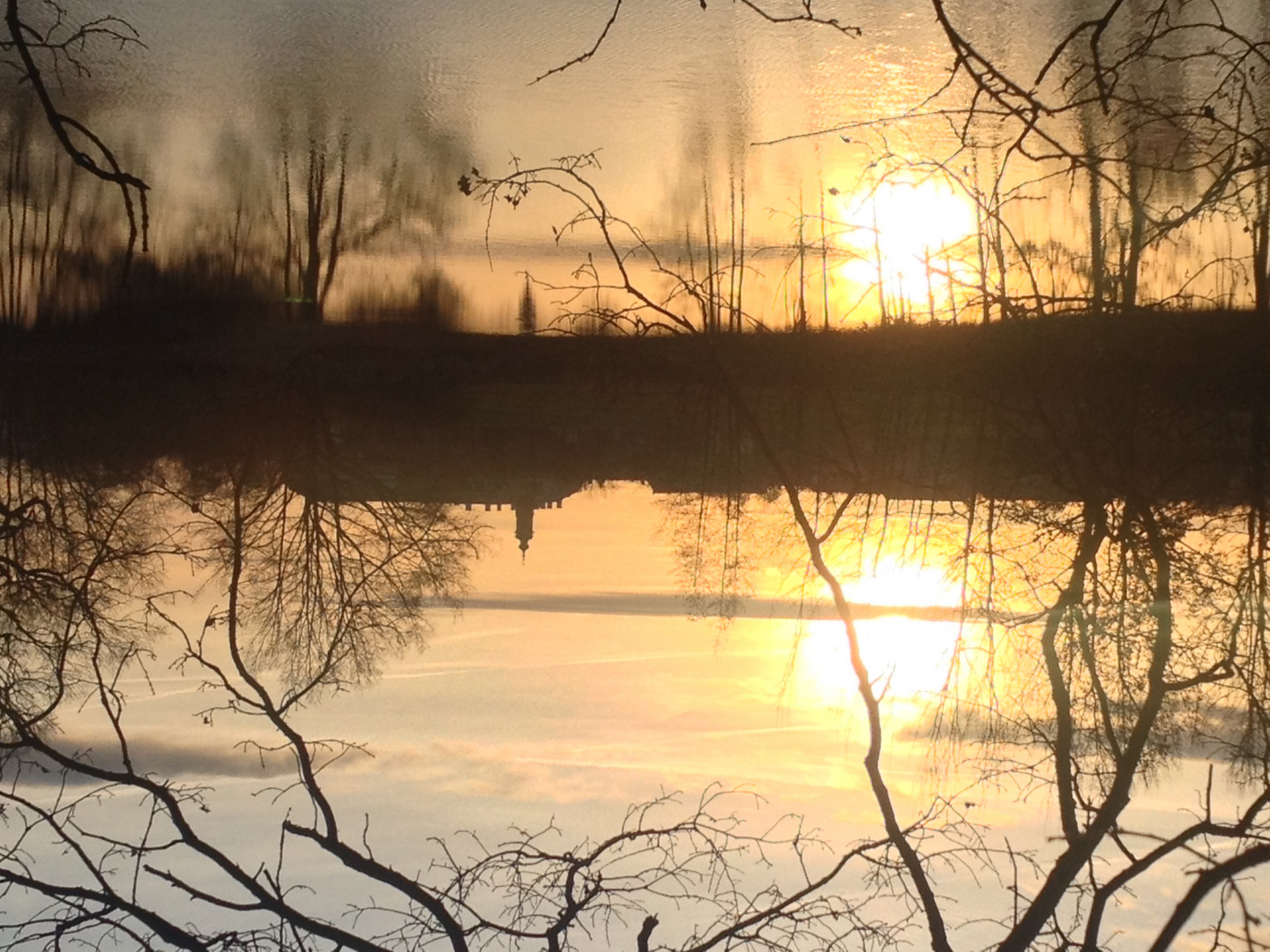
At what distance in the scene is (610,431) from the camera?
34.3ft

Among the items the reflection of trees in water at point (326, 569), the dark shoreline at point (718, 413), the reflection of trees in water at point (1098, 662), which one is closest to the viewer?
the reflection of trees in water at point (1098, 662)

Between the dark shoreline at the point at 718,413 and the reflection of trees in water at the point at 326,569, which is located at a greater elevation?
the dark shoreline at the point at 718,413

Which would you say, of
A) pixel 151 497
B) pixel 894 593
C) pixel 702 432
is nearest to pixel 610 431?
pixel 702 432

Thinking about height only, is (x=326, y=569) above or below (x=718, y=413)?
below

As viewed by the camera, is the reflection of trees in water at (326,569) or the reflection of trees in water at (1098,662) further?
the reflection of trees in water at (326,569)

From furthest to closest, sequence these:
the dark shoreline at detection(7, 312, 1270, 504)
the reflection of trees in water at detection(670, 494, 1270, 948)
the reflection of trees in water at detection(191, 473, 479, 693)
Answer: the dark shoreline at detection(7, 312, 1270, 504), the reflection of trees in water at detection(191, 473, 479, 693), the reflection of trees in water at detection(670, 494, 1270, 948)

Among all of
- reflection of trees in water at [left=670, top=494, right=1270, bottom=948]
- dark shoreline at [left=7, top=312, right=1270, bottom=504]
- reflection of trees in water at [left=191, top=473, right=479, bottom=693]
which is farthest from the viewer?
dark shoreline at [left=7, top=312, right=1270, bottom=504]

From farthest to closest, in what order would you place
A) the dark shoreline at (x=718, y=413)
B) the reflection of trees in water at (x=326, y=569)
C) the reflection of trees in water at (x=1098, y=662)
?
the dark shoreline at (x=718, y=413)
the reflection of trees in water at (x=326, y=569)
the reflection of trees in water at (x=1098, y=662)

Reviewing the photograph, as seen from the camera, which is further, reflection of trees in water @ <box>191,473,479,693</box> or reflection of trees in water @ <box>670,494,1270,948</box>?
reflection of trees in water @ <box>191,473,479,693</box>

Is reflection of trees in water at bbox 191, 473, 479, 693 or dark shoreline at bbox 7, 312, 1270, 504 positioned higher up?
dark shoreline at bbox 7, 312, 1270, 504

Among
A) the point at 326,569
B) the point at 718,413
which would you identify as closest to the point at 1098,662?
the point at 326,569

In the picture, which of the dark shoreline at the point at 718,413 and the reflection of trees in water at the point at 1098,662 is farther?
the dark shoreline at the point at 718,413

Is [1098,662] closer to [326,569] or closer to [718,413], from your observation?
[326,569]

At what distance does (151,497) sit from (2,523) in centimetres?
199
